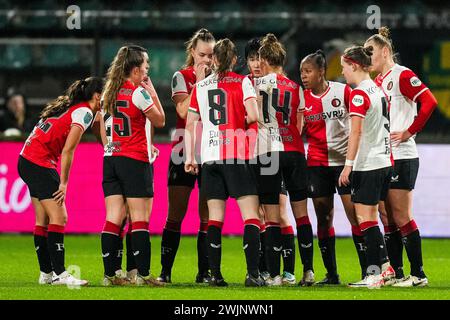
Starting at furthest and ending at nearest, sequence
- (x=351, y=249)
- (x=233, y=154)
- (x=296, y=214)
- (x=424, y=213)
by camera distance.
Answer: (x=424, y=213) → (x=351, y=249) → (x=296, y=214) → (x=233, y=154)

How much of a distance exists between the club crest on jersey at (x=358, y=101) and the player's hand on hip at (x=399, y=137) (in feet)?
2.46

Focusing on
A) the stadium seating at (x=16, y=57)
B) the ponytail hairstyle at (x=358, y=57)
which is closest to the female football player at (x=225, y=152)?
the ponytail hairstyle at (x=358, y=57)

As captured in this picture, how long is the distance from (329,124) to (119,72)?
1832 millimetres

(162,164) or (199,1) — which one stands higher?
(199,1)

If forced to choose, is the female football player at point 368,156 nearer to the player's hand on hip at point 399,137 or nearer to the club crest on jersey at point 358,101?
the club crest on jersey at point 358,101

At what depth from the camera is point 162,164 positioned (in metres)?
13.4

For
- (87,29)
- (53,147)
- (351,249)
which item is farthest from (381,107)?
(87,29)

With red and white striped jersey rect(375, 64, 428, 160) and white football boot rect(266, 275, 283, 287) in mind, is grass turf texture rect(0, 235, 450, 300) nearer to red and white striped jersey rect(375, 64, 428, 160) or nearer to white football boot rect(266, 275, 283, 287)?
white football boot rect(266, 275, 283, 287)

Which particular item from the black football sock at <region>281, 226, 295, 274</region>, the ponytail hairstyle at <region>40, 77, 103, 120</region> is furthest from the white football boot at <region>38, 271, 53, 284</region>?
the black football sock at <region>281, 226, 295, 274</region>

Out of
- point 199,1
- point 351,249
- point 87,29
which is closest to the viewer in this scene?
point 351,249

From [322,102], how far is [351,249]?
13.6ft

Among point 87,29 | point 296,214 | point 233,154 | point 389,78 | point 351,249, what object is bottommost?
point 351,249

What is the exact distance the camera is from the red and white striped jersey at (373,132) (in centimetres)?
783
